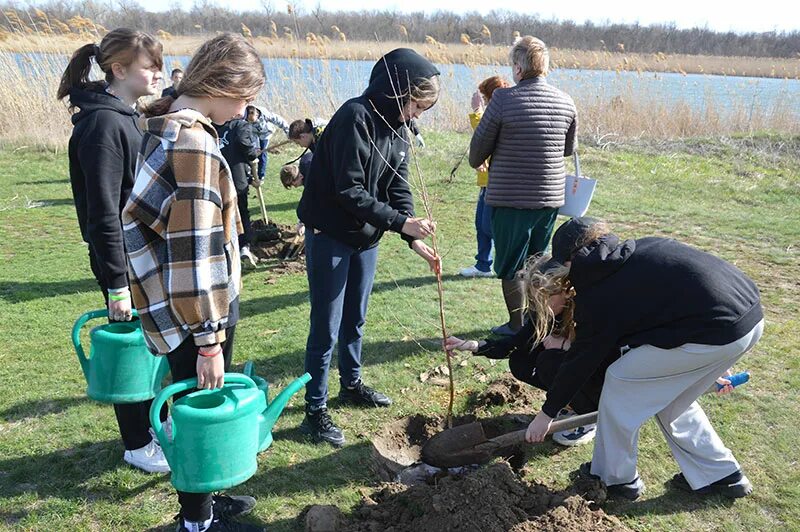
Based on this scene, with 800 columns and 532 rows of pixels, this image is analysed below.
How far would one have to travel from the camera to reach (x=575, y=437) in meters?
3.43

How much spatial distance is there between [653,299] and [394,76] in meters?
1.55

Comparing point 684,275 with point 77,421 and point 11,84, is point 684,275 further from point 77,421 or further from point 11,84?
point 11,84

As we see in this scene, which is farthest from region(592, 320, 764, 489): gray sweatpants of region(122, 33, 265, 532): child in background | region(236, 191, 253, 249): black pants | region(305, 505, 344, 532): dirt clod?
region(236, 191, 253, 249): black pants

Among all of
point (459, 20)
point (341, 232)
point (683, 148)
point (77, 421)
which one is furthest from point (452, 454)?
point (459, 20)

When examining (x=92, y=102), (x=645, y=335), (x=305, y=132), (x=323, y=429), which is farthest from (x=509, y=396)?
(x=305, y=132)

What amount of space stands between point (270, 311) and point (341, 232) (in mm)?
2433

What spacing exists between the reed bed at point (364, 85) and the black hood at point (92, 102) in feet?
28.2

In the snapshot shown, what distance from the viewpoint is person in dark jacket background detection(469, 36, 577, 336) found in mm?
3982

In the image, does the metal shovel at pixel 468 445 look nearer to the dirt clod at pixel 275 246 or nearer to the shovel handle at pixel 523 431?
the shovel handle at pixel 523 431

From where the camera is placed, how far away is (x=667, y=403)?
2.81 meters

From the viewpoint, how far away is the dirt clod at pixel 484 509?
2520 millimetres

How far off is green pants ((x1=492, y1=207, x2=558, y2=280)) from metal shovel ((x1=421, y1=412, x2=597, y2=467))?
4.43 feet

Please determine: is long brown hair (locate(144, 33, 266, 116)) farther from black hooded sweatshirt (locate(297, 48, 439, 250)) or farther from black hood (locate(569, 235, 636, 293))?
black hood (locate(569, 235, 636, 293))

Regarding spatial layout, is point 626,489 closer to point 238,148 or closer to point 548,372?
point 548,372
